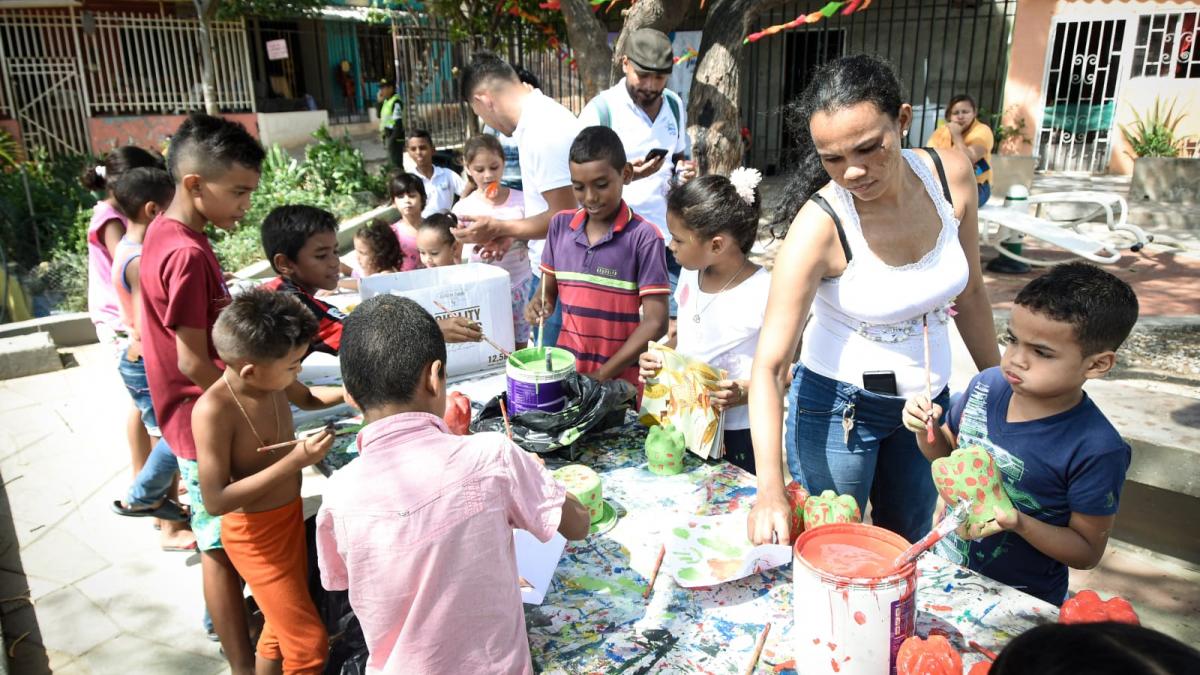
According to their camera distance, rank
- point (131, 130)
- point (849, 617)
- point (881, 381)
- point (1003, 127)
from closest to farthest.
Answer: point (849, 617) < point (881, 381) < point (1003, 127) < point (131, 130)

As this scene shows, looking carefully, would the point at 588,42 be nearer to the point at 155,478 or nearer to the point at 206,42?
the point at 155,478

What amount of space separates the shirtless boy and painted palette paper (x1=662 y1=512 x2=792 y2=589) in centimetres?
91

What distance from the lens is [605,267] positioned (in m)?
2.83

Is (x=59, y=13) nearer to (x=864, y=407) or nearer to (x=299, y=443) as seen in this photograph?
(x=299, y=443)

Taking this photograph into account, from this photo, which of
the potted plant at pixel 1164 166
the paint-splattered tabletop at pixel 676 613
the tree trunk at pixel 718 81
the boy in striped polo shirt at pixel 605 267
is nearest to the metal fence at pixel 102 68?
the tree trunk at pixel 718 81

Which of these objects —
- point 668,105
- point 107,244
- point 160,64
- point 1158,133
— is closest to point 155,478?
point 107,244

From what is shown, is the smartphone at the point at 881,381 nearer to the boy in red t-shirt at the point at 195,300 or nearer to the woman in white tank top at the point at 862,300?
the woman in white tank top at the point at 862,300

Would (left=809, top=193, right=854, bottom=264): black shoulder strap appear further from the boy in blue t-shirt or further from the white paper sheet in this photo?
the white paper sheet

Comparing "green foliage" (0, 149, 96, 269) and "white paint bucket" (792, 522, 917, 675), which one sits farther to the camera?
"green foliage" (0, 149, 96, 269)

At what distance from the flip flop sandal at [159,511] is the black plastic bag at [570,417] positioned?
1866 mm

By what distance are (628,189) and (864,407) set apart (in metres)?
2.07

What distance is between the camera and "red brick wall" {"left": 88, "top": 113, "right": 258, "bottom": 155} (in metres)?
12.3

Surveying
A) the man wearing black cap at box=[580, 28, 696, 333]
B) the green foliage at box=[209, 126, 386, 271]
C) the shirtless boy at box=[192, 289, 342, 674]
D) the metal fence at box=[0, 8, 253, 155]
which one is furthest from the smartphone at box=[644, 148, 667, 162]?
the metal fence at box=[0, 8, 253, 155]

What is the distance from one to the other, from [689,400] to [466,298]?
0.98m
